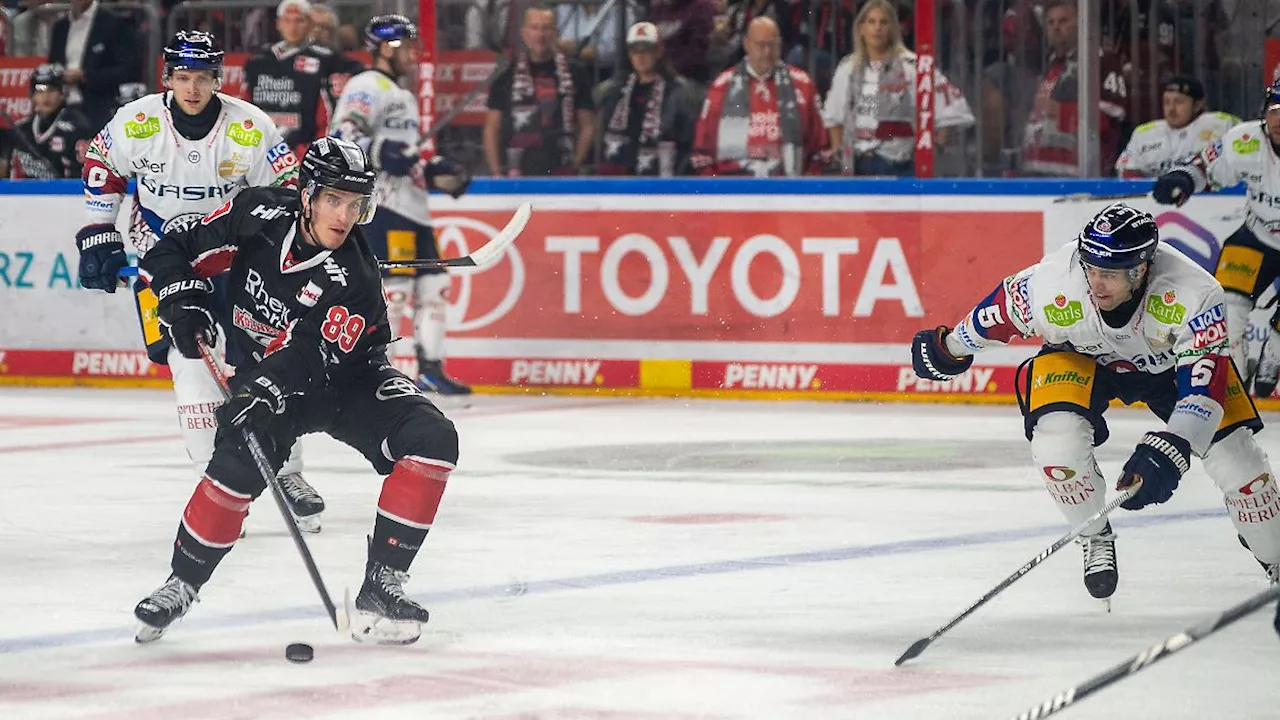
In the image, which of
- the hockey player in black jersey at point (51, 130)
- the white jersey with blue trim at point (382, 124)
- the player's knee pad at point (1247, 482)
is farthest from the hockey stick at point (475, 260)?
the hockey player in black jersey at point (51, 130)

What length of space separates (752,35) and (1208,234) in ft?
8.25

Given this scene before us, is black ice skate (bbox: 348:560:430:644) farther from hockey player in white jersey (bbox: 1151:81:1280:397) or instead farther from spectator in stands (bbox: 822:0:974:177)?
spectator in stands (bbox: 822:0:974:177)

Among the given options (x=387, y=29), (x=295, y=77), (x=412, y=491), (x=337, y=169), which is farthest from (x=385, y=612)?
(x=295, y=77)

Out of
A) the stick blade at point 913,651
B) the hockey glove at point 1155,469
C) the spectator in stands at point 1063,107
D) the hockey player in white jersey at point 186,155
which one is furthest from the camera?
the spectator in stands at point 1063,107

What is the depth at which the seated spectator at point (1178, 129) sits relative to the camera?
36.5ft

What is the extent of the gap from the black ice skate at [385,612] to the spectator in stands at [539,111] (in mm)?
6904

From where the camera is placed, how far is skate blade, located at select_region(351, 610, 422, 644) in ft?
18.0

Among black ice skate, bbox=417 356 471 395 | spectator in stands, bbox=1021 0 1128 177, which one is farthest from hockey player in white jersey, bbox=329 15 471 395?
spectator in stands, bbox=1021 0 1128 177

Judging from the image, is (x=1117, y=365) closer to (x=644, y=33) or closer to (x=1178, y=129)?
(x=1178, y=129)

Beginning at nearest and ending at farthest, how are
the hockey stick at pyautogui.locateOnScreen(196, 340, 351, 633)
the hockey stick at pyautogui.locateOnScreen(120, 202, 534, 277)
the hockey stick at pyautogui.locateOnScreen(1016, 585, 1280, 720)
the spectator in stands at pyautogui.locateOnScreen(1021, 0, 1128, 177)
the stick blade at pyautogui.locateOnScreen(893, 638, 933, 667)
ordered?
the hockey stick at pyautogui.locateOnScreen(1016, 585, 1280, 720) < the stick blade at pyautogui.locateOnScreen(893, 638, 933, 667) < the hockey stick at pyautogui.locateOnScreen(196, 340, 351, 633) < the hockey stick at pyautogui.locateOnScreen(120, 202, 534, 277) < the spectator in stands at pyautogui.locateOnScreen(1021, 0, 1128, 177)

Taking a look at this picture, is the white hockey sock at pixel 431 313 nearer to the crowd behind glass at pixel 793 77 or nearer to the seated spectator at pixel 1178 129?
the crowd behind glass at pixel 793 77

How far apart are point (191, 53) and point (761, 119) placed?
496 centimetres

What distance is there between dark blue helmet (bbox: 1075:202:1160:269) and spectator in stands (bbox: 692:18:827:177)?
613 cm

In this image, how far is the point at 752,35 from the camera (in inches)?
465
